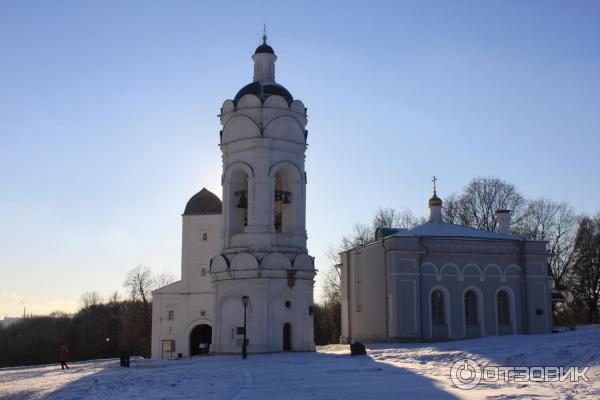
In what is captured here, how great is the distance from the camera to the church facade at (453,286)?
116ft

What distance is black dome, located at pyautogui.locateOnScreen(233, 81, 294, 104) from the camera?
109 ft

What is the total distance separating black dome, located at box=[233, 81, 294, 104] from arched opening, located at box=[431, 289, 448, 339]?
39.9 feet

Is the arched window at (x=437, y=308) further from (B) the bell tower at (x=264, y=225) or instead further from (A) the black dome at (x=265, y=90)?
(A) the black dome at (x=265, y=90)

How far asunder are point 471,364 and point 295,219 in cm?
1514

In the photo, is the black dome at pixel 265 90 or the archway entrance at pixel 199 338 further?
the archway entrance at pixel 199 338

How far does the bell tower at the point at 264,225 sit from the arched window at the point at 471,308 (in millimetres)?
8955

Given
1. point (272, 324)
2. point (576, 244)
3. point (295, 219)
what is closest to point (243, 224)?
point (295, 219)

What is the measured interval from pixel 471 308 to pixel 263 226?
39.6 feet

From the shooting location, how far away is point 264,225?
31688mm

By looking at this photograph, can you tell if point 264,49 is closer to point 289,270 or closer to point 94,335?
point 289,270

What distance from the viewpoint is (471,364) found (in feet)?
61.5

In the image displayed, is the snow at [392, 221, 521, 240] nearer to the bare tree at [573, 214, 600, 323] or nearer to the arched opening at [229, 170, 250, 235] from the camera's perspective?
the arched opening at [229, 170, 250, 235]

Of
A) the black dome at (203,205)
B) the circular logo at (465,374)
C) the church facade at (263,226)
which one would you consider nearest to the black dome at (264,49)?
the church facade at (263,226)

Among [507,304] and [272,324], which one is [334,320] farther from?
[272,324]
